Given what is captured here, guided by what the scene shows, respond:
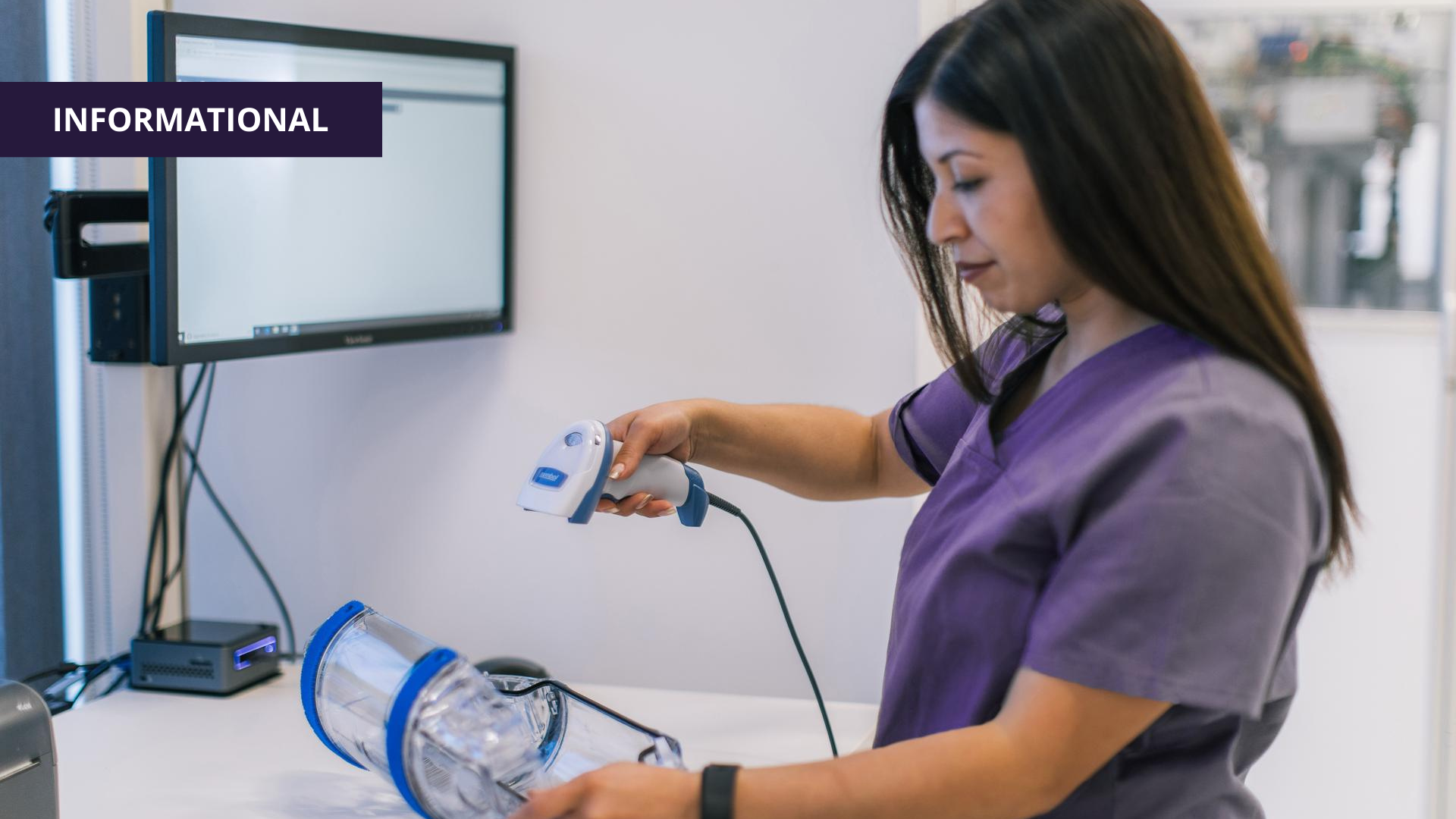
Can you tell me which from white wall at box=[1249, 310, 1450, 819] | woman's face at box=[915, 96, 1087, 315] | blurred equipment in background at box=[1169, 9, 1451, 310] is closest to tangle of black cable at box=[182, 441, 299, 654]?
woman's face at box=[915, 96, 1087, 315]

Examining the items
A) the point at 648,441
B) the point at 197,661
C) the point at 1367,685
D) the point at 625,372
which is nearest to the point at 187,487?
the point at 197,661

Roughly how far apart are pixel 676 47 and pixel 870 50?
0.25 metres

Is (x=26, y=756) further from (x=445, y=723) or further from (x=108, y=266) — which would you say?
(x=108, y=266)

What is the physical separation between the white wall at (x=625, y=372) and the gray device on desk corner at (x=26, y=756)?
28.5 inches

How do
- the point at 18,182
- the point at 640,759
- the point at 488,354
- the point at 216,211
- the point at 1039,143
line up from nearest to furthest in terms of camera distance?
the point at 1039,143 < the point at 640,759 < the point at 216,211 < the point at 18,182 < the point at 488,354

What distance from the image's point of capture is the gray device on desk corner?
39.5 inches

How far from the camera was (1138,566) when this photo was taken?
0.75 m

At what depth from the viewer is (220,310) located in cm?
132

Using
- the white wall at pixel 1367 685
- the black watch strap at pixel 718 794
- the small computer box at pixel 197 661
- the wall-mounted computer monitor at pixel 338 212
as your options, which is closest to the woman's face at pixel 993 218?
the black watch strap at pixel 718 794

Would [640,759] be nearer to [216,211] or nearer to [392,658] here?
[392,658]

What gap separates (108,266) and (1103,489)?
116 cm

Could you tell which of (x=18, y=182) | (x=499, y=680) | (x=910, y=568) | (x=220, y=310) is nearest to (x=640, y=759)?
(x=499, y=680)
